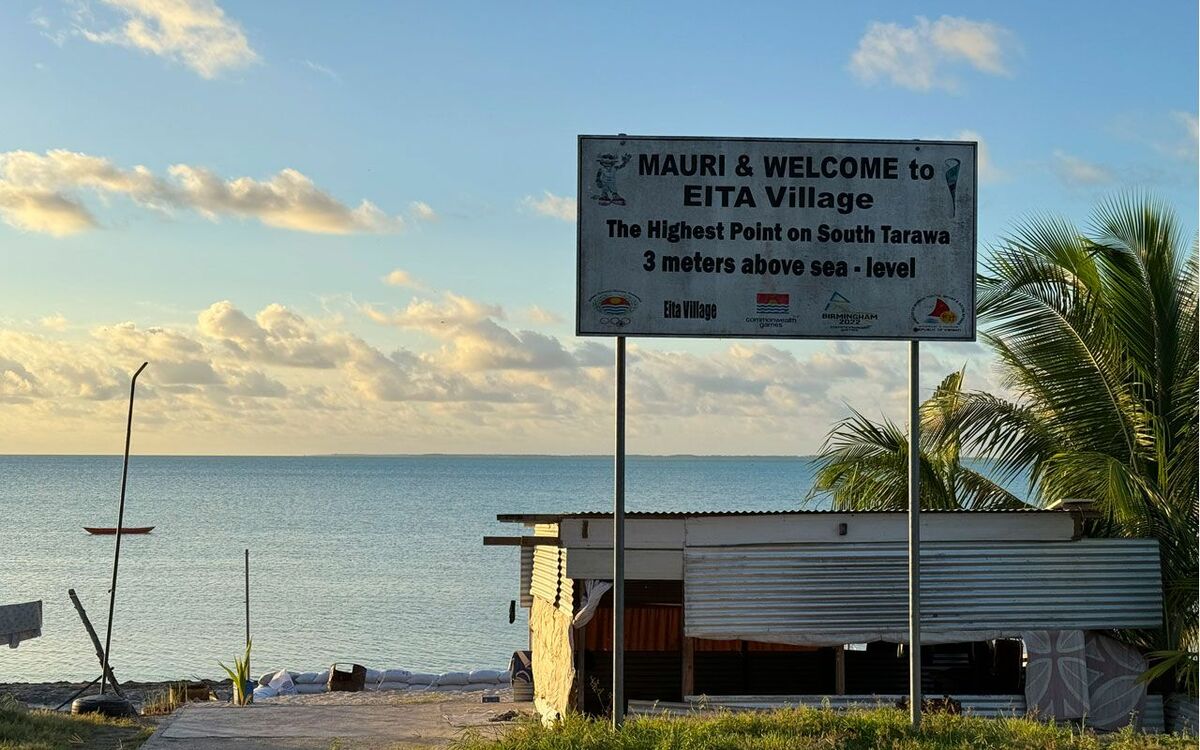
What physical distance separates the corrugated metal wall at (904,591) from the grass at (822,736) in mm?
3138

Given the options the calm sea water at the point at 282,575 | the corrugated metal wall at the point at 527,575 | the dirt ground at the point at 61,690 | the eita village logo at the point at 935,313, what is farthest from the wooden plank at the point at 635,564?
the calm sea water at the point at 282,575

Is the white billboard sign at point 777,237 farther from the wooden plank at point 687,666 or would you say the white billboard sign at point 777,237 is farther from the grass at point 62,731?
the grass at point 62,731

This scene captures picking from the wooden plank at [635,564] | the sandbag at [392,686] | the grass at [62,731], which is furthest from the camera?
the sandbag at [392,686]

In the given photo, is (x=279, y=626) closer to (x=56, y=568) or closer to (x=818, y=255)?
(x=56, y=568)

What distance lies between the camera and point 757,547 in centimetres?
1434

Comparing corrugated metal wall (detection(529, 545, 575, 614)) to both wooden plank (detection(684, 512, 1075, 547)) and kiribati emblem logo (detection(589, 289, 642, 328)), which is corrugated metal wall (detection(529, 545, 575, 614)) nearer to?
wooden plank (detection(684, 512, 1075, 547))

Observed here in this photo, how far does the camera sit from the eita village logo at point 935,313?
10703 mm

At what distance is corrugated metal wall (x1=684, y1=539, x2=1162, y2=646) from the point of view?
14320 millimetres

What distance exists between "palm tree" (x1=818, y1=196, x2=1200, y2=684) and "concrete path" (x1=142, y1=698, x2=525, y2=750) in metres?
7.41

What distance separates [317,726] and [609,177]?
7.31 m

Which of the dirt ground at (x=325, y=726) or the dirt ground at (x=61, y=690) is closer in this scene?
the dirt ground at (x=325, y=726)

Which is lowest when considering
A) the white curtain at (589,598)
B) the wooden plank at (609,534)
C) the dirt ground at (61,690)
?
the dirt ground at (61,690)

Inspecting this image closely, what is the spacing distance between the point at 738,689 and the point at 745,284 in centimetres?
970

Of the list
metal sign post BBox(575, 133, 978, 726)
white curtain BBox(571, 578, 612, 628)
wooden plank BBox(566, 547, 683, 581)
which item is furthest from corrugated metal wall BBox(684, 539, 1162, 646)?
metal sign post BBox(575, 133, 978, 726)
